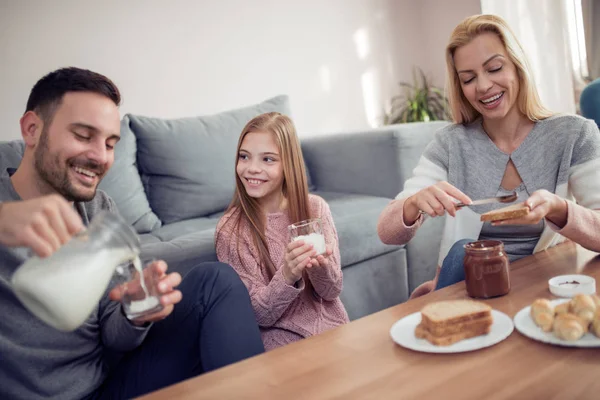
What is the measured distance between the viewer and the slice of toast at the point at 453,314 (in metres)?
0.88

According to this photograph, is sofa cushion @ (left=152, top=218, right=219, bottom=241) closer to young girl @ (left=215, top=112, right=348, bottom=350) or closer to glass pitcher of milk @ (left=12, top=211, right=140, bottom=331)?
young girl @ (left=215, top=112, right=348, bottom=350)

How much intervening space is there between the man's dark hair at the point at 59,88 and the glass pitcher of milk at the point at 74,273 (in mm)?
611

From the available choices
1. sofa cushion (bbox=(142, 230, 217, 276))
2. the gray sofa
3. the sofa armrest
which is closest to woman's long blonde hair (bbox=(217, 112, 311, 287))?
sofa cushion (bbox=(142, 230, 217, 276))

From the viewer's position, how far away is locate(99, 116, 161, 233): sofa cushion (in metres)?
2.29

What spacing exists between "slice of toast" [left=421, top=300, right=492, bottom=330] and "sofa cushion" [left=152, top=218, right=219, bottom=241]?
4.15ft

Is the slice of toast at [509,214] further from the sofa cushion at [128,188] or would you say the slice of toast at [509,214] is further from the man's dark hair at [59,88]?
the sofa cushion at [128,188]

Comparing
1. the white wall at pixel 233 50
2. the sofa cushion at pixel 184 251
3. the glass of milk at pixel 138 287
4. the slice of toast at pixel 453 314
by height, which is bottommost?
the sofa cushion at pixel 184 251

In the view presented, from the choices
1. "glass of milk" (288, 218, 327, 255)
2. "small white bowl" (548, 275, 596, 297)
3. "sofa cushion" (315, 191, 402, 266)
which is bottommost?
"sofa cushion" (315, 191, 402, 266)

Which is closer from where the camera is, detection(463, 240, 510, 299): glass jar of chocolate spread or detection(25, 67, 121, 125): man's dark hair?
detection(463, 240, 510, 299): glass jar of chocolate spread

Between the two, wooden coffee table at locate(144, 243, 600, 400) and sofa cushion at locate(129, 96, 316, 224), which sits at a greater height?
sofa cushion at locate(129, 96, 316, 224)

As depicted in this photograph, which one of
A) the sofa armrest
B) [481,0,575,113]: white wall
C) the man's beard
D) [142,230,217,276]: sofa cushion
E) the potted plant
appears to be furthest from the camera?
the potted plant

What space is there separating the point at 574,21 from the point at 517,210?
3034mm

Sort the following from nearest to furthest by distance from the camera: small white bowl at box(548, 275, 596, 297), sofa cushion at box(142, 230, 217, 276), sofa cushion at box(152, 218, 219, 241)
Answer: small white bowl at box(548, 275, 596, 297) < sofa cushion at box(142, 230, 217, 276) < sofa cushion at box(152, 218, 219, 241)

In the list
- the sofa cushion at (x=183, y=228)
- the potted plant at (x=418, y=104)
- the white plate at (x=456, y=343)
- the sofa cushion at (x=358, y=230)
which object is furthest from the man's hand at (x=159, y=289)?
the potted plant at (x=418, y=104)
